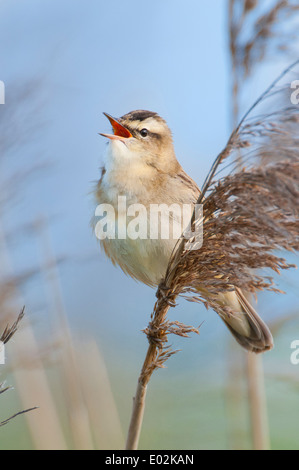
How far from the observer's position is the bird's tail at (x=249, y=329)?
107 inches

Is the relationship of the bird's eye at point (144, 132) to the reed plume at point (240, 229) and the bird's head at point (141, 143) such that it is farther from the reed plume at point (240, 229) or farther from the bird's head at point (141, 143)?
the reed plume at point (240, 229)

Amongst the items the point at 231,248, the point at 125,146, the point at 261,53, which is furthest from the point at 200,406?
the point at 261,53

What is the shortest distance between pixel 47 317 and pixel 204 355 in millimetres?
1063

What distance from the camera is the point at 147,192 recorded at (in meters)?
2.83

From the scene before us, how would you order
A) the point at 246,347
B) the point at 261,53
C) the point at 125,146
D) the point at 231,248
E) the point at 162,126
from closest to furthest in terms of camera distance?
1. the point at 231,248
2. the point at 261,53
3. the point at 246,347
4. the point at 125,146
5. the point at 162,126

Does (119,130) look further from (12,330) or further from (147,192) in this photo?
(12,330)

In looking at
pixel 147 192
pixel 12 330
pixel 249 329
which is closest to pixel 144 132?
pixel 147 192

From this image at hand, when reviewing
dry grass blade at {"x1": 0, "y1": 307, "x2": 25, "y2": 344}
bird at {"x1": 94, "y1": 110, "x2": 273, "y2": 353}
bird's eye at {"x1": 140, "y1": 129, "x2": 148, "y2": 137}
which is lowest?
dry grass blade at {"x1": 0, "y1": 307, "x2": 25, "y2": 344}

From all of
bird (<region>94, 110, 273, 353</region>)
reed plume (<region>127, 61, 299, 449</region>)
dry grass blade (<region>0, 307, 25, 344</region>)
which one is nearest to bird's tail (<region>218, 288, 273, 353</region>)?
bird (<region>94, 110, 273, 353</region>)

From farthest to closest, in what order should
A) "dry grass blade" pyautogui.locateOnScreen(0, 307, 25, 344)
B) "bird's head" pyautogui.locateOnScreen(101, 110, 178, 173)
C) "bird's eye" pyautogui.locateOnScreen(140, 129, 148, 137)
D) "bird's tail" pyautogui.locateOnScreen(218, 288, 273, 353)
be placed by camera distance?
"bird's eye" pyautogui.locateOnScreen(140, 129, 148, 137)
"bird's head" pyautogui.locateOnScreen(101, 110, 178, 173)
"bird's tail" pyautogui.locateOnScreen(218, 288, 273, 353)
"dry grass blade" pyautogui.locateOnScreen(0, 307, 25, 344)

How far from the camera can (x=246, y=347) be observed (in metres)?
2.70

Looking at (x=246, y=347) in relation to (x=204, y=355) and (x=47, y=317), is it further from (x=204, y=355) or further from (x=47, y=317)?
(x=47, y=317)

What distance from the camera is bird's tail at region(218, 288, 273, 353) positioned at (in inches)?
107

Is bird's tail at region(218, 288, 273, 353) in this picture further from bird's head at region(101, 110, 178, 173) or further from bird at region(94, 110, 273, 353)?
bird's head at region(101, 110, 178, 173)
